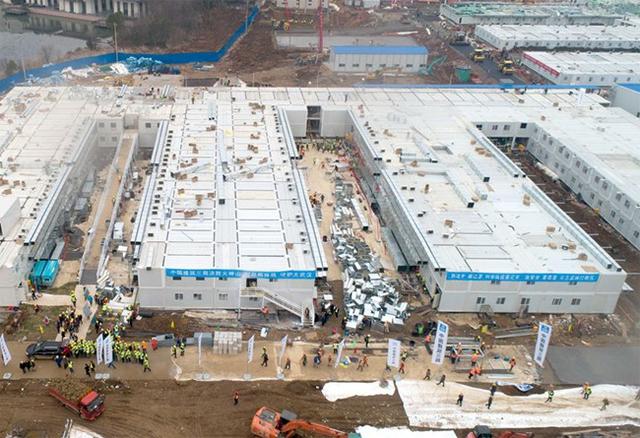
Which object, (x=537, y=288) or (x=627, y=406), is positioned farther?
(x=537, y=288)

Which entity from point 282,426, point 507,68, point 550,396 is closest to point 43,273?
point 282,426

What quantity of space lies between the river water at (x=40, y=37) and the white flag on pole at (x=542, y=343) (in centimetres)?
6746

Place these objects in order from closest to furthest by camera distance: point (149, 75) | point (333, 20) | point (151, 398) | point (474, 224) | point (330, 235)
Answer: point (151, 398) → point (474, 224) → point (330, 235) → point (149, 75) → point (333, 20)

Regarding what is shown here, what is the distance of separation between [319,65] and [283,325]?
5663 centimetres

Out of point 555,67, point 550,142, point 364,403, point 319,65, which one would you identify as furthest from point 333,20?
point 364,403

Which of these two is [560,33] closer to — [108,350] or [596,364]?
[596,364]

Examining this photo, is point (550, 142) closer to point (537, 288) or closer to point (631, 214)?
point (631, 214)

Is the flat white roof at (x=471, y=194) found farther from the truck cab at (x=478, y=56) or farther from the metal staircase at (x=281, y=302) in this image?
the truck cab at (x=478, y=56)

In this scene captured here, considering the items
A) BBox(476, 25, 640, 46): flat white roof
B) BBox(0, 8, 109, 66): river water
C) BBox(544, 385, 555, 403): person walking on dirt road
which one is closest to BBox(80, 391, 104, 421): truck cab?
BBox(544, 385, 555, 403): person walking on dirt road

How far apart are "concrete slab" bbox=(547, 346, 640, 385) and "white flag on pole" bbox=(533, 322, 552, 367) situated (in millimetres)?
944

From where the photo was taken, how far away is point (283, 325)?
109 feet

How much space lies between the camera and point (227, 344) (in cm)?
3083

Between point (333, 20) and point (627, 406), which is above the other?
point (333, 20)

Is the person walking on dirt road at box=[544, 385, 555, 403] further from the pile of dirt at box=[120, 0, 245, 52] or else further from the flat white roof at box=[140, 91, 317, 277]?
the pile of dirt at box=[120, 0, 245, 52]
